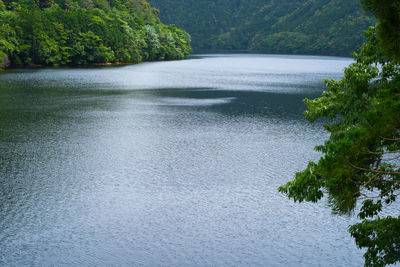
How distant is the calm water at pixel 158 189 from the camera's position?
16.0 metres

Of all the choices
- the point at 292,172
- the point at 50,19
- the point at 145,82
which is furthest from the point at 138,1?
the point at 292,172

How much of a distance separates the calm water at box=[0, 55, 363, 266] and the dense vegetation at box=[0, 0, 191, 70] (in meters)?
49.3

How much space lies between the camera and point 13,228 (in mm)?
17203

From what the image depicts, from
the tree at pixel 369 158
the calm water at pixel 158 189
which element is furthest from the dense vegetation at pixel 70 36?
the tree at pixel 369 158

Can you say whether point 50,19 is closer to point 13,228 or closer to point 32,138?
point 32,138

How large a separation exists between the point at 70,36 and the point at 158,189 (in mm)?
86427

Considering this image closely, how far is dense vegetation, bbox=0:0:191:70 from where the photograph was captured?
300 feet

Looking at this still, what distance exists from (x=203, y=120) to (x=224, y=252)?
992 inches

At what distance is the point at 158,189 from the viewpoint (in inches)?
870

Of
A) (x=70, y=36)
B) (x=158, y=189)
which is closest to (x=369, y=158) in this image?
(x=158, y=189)

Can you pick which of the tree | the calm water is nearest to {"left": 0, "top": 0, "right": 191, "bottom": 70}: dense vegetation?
the calm water

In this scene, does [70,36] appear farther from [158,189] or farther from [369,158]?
[369,158]

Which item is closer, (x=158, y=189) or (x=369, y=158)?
(x=369, y=158)

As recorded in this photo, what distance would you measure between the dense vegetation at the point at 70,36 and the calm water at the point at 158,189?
49332 mm
